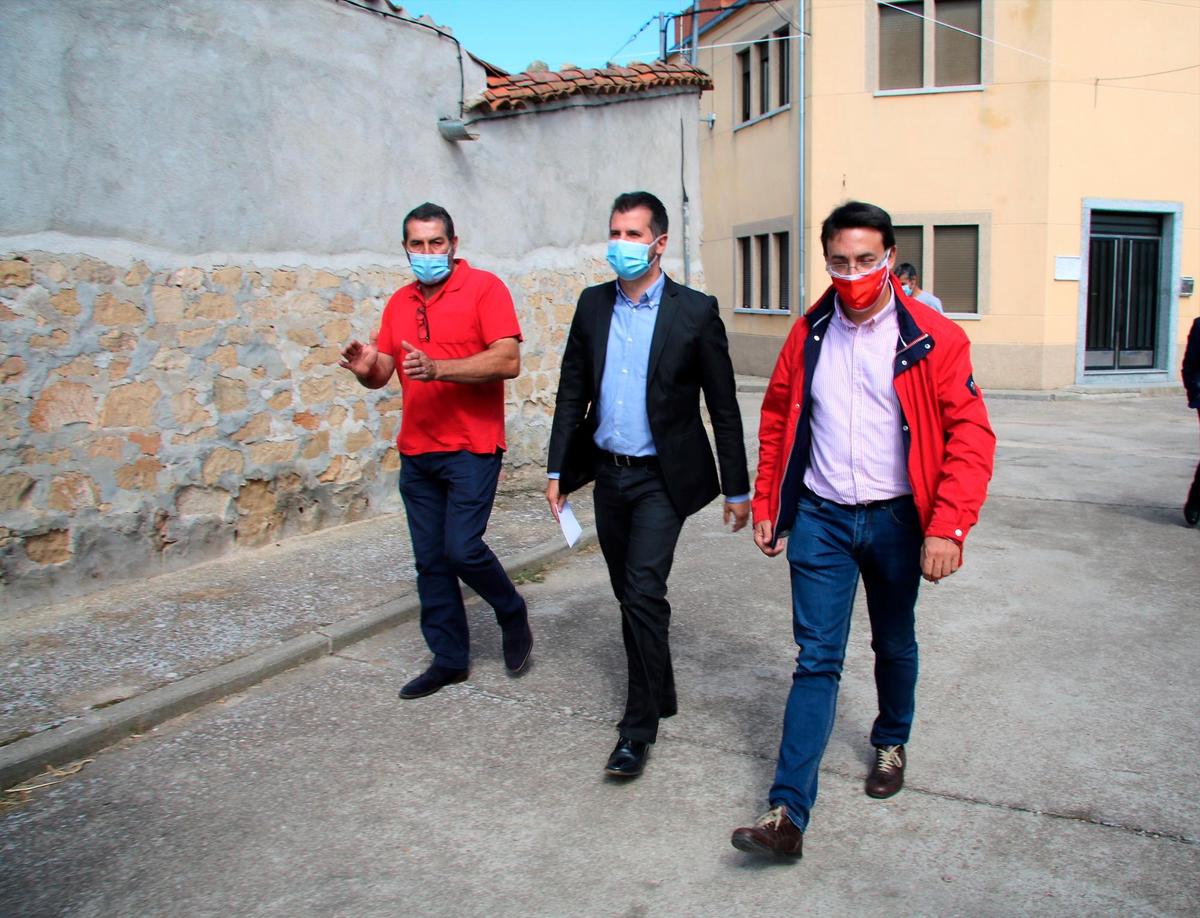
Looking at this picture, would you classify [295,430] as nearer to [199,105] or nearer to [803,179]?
[199,105]

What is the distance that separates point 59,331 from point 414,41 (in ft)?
11.5

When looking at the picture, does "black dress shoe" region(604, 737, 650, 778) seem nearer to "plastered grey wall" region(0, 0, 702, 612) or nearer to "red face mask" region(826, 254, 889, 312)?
"red face mask" region(826, 254, 889, 312)

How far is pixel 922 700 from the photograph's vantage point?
461cm

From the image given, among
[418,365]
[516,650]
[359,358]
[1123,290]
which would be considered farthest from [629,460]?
[1123,290]

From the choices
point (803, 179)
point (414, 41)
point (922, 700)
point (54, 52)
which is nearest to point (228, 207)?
point (54, 52)

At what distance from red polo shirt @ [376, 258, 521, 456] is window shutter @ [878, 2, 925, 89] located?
15696 millimetres

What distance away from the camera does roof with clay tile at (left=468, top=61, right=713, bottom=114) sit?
8570 mm

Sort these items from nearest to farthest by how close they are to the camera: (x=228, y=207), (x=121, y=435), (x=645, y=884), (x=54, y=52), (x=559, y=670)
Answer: (x=645, y=884), (x=559, y=670), (x=54, y=52), (x=121, y=435), (x=228, y=207)

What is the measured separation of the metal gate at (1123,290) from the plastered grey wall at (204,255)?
1280 centimetres

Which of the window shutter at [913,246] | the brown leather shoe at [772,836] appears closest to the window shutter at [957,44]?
the window shutter at [913,246]

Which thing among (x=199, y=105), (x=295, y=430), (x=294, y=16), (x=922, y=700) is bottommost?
(x=922, y=700)

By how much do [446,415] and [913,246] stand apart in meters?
15.5

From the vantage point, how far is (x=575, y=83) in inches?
363

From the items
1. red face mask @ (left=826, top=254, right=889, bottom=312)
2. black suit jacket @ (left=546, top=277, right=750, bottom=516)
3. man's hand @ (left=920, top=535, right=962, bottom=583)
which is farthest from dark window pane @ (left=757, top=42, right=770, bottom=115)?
man's hand @ (left=920, top=535, right=962, bottom=583)
